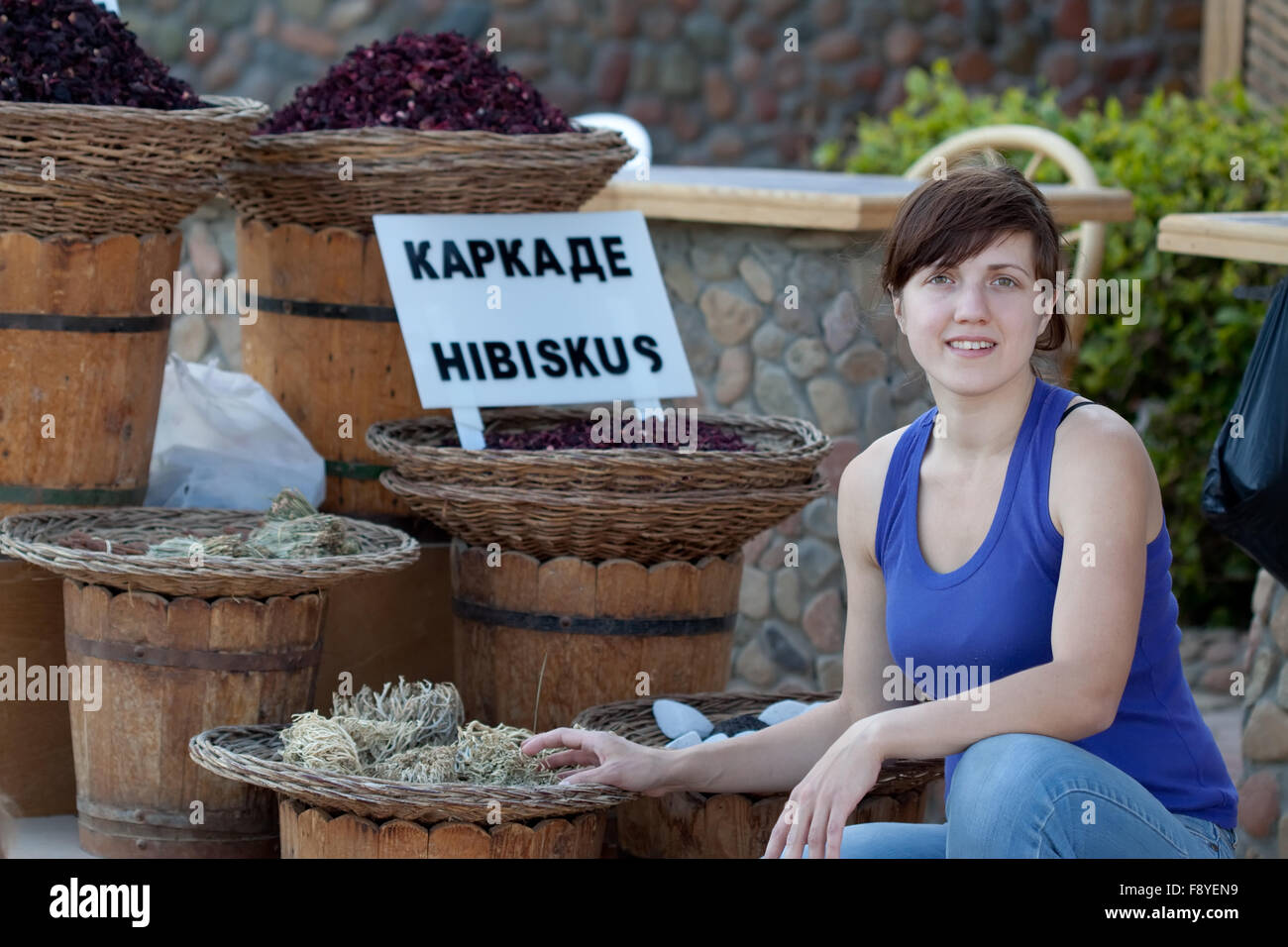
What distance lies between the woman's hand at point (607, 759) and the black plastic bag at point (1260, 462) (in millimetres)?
1286

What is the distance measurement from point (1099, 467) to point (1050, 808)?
0.40 meters

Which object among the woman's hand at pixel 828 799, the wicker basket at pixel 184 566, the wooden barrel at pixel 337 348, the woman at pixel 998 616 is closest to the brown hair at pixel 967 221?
the woman at pixel 998 616

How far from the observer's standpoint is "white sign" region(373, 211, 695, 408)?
9.76 ft

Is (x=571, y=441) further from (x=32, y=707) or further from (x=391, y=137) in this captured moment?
(x=32, y=707)

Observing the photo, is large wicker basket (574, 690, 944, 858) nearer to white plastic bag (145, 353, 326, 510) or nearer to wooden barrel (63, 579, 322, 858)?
wooden barrel (63, 579, 322, 858)

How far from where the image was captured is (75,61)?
267 centimetres

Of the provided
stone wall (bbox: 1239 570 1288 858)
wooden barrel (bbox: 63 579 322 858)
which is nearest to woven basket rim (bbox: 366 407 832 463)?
wooden barrel (bbox: 63 579 322 858)

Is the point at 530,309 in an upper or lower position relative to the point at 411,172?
lower

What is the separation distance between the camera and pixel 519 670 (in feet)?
9.37

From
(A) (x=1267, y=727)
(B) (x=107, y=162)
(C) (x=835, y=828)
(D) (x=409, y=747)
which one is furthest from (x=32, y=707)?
(A) (x=1267, y=727)

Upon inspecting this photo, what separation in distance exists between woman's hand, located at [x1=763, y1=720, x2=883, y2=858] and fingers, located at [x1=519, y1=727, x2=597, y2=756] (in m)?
0.35

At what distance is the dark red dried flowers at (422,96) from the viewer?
2990mm
